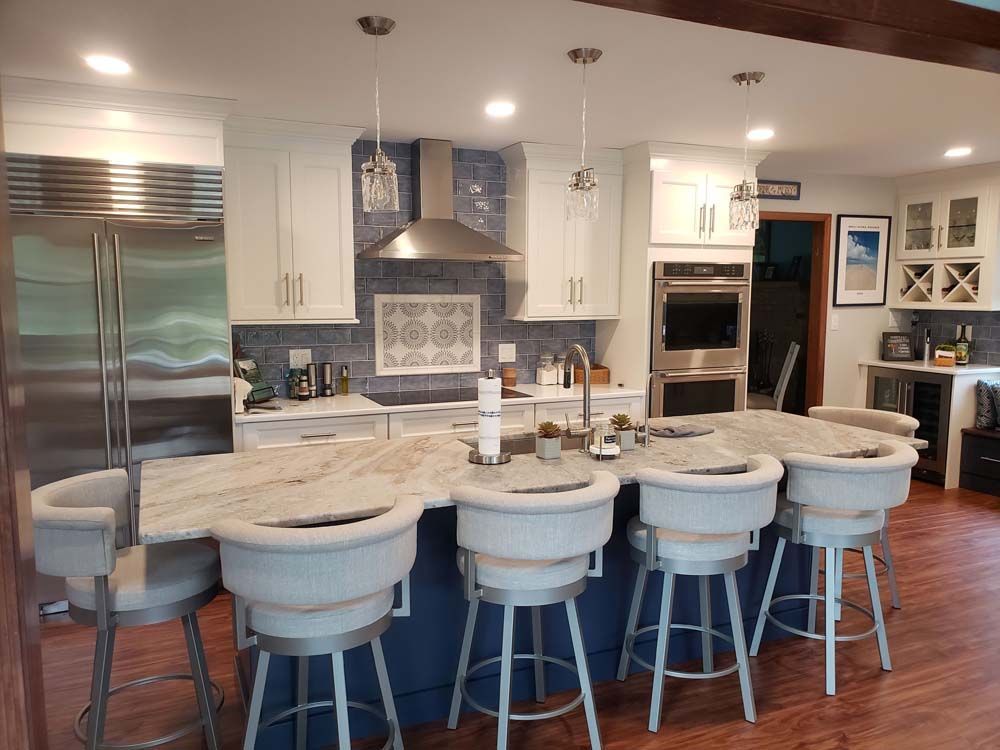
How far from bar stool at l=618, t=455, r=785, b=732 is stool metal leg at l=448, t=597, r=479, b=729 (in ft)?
1.97

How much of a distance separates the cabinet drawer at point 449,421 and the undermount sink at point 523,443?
3.46 ft

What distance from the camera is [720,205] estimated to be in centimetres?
484

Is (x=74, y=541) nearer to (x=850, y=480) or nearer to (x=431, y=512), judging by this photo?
(x=431, y=512)

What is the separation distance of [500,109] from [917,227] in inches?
162

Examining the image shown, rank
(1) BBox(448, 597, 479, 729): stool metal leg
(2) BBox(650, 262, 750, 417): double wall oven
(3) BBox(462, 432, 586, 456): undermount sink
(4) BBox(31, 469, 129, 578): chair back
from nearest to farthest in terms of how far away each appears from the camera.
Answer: (4) BBox(31, 469, 129, 578): chair back < (1) BBox(448, 597, 479, 729): stool metal leg < (3) BBox(462, 432, 586, 456): undermount sink < (2) BBox(650, 262, 750, 417): double wall oven

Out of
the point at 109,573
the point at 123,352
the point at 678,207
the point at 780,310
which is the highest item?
the point at 678,207

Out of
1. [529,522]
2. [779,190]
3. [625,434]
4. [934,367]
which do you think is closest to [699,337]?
[779,190]

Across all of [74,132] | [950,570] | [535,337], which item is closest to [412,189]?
[535,337]

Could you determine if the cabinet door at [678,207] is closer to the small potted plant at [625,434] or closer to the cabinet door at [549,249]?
the cabinet door at [549,249]

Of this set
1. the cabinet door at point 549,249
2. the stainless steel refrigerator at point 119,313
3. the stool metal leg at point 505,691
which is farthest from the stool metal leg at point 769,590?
the stainless steel refrigerator at point 119,313

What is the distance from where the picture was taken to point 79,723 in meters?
2.49

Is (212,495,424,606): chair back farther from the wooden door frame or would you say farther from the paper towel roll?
the wooden door frame

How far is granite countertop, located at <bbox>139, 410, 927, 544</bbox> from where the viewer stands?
205 cm

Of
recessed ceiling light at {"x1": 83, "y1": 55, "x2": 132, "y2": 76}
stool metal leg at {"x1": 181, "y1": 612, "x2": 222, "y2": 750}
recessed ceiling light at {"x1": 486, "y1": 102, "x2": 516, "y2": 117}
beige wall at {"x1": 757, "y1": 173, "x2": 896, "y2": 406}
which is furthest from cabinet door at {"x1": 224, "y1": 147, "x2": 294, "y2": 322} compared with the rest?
beige wall at {"x1": 757, "y1": 173, "x2": 896, "y2": 406}
